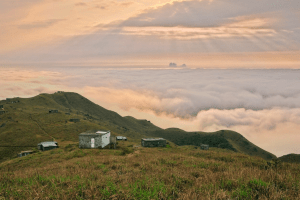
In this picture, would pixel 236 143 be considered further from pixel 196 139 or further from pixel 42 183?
pixel 42 183

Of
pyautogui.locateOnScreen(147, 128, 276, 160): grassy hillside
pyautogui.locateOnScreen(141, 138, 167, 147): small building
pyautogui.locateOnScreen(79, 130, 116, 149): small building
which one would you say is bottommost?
pyautogui.locateOnScreen(147, 128, 276, 160): grassy hillside

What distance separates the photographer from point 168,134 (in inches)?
7726

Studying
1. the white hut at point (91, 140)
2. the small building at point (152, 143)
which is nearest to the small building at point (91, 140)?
the white hut at point (91, 140)

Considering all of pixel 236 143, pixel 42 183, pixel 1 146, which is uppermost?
pixel 42 183

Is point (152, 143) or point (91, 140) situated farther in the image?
point (152, 143)

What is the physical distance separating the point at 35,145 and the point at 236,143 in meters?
147

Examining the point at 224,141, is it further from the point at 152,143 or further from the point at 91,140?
the point at 91,140

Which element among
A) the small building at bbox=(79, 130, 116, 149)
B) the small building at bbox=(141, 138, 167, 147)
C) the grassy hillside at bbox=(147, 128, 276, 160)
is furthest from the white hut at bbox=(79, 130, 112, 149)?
the grassy hillside at bbox=(147, 128, 276, 160)

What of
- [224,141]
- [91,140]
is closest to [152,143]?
[91,140]

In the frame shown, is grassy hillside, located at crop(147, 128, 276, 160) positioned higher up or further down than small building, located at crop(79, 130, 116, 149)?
further down

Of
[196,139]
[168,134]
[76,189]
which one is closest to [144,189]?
[76,189]

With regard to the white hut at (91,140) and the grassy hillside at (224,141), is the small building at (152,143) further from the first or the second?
the grassy hillside at (224,141)

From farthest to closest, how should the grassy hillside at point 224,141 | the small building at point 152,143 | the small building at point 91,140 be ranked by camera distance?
the grassy hillside at point 224,141
the small building at point 152,143
the small building at point 91,140

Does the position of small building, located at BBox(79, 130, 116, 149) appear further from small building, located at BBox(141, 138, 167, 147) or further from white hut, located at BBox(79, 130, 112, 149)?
small building, located at BBox(141, 138, 167, 147)
